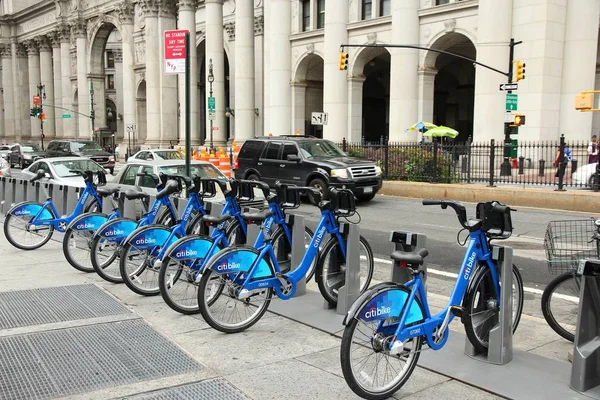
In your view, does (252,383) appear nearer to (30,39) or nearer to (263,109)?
(263,109)

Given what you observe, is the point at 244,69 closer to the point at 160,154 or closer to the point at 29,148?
the point at 160,154

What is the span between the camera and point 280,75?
120 ft

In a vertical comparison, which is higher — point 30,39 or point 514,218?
point 30,39

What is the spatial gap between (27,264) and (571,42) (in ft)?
82.1

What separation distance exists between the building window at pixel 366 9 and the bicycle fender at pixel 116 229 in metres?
28.0

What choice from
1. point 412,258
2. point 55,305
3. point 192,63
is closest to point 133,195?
point 55,305

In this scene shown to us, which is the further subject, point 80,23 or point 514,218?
point 80,23

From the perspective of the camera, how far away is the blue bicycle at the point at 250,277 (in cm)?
504

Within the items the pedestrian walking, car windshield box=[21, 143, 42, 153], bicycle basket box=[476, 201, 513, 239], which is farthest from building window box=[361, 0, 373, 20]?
bicycle basket box=[476, 201, 513, 239]

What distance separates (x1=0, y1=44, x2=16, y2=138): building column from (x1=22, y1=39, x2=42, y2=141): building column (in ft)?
14.3

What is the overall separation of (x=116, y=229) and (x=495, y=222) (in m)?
4.47

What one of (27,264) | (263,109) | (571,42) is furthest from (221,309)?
(263,109)

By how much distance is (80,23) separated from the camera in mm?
57156

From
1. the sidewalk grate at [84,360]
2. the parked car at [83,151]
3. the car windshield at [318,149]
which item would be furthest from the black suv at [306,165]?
the parked car at [83,151]
